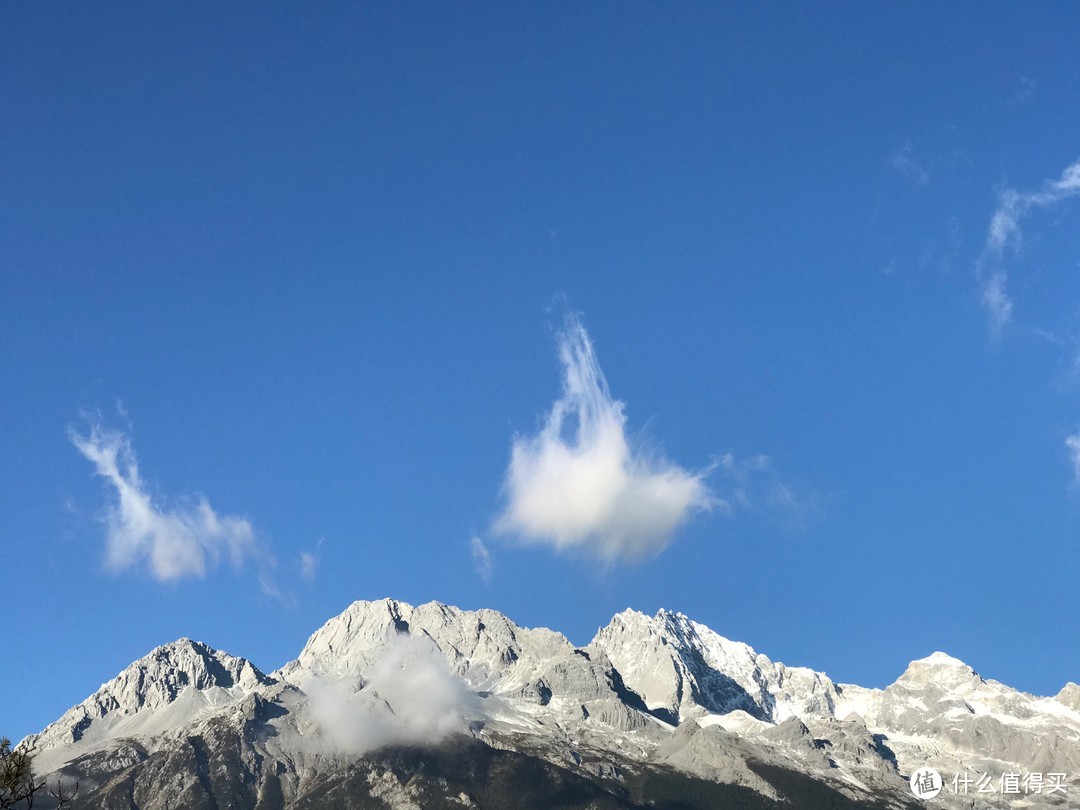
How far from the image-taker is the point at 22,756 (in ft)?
150
